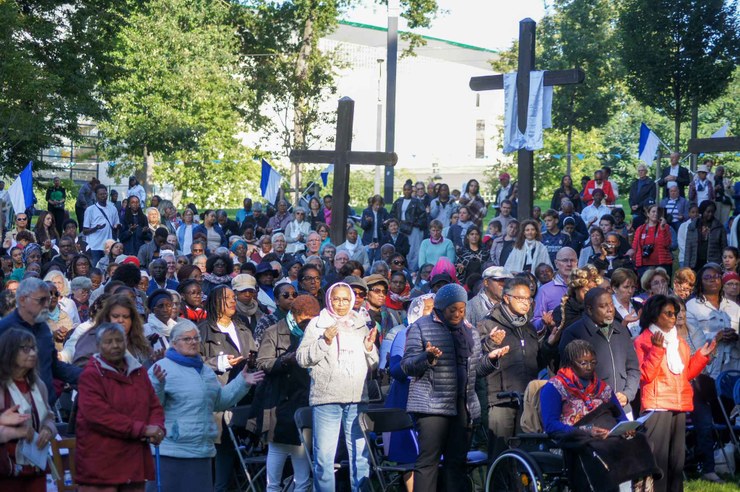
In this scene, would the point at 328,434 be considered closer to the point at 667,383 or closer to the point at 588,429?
the point at 588,429

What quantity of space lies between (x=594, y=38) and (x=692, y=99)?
1194cm

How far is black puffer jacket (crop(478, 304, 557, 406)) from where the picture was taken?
980 cm

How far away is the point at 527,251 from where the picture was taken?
15.7m

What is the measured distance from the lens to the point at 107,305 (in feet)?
27.3

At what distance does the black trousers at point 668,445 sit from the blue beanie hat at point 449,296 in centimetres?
194

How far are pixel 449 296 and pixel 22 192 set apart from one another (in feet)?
48.7

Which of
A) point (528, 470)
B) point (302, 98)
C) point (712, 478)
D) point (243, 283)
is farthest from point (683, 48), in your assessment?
point (528, 470)

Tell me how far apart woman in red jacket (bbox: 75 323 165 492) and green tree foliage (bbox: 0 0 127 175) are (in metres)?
19.3

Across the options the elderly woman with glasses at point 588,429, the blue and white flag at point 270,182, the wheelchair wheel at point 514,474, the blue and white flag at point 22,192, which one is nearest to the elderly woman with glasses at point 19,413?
the wheelchair wheel at point 514,474

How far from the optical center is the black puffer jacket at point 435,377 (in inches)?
352

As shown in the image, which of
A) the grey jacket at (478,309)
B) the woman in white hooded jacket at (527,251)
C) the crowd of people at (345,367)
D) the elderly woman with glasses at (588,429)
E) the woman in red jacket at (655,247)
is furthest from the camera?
the woman in red jacket at (655,247)

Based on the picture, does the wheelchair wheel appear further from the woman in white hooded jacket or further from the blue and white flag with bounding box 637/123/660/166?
the blue and white flag with bounding box 637/123/660/166

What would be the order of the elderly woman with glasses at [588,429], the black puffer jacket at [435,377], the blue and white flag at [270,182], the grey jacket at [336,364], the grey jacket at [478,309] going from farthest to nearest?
the blue and white flag at [270,182]
the grey jacket at [478,309]
the grey jacket at [336,364]
the black puffer jacket at [435,377]
the elderly woman with glasses at [588,429]

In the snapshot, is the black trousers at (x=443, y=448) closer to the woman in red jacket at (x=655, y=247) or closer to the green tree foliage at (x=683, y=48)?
the woman in red jacket at (x=655, y=247)
